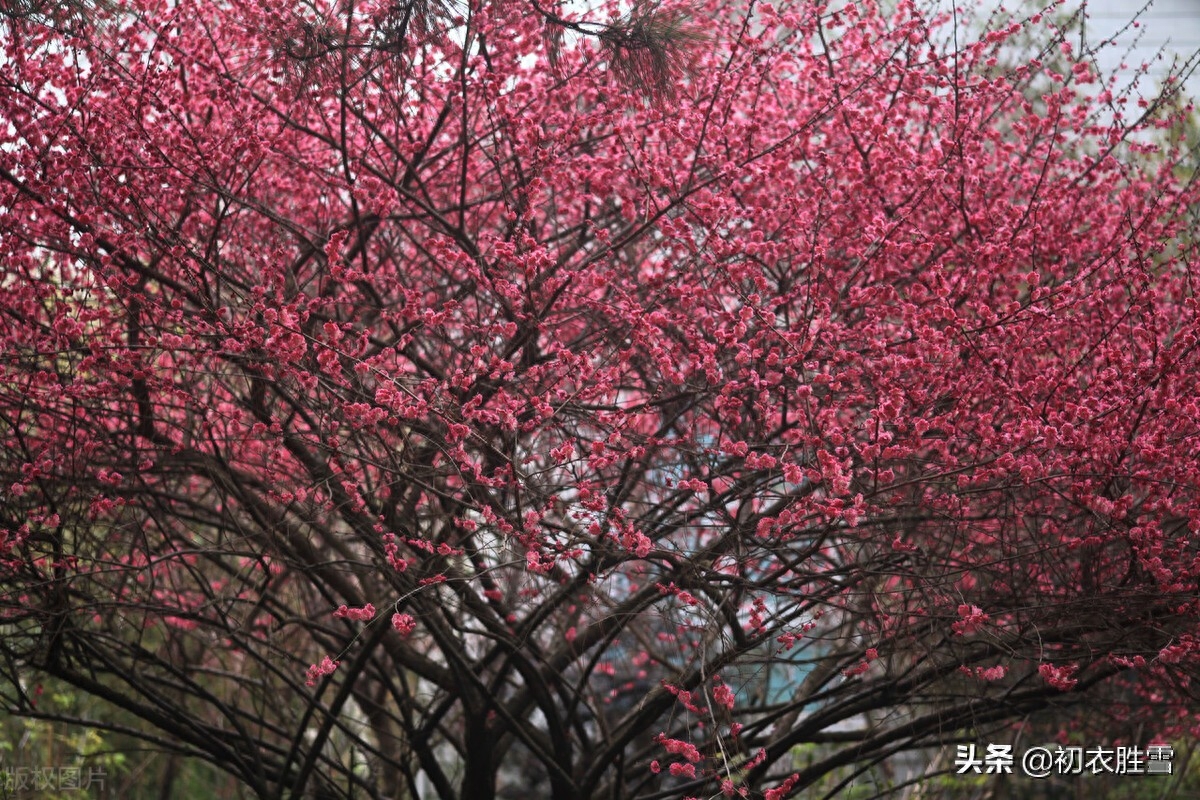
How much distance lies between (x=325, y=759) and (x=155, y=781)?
5.72 meters

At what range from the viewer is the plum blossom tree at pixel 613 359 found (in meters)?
3.93

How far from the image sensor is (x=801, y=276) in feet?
17.7

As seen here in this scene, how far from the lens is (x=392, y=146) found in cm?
472

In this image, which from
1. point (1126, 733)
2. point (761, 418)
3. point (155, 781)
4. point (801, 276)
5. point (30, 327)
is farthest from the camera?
point (155, 781)

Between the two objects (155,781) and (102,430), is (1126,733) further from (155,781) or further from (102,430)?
(155,781)

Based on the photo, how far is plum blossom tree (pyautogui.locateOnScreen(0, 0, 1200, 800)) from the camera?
12.9 ft

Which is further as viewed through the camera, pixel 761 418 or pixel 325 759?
pixel 325 759

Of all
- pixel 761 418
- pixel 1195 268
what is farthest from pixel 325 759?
pixel 1195 268

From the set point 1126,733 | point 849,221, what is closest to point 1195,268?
point 849,221

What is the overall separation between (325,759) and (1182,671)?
3431mm

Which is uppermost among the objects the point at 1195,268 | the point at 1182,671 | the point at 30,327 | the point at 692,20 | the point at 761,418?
the point at 692,20

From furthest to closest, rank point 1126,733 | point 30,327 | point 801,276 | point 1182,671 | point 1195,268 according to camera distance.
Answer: point 1126,733
point 801,276
point 1195,268
point 30,327
point 1182,671

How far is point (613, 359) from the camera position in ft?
15.3

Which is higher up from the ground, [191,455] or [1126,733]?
[191,455]
